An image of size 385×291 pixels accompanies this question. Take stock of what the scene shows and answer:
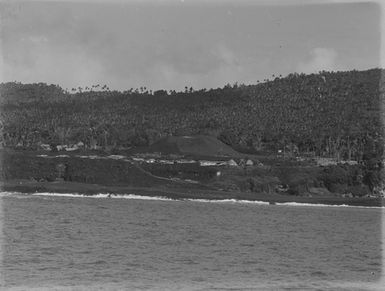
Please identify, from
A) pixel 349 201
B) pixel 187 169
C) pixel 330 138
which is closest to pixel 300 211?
pixel 349 201

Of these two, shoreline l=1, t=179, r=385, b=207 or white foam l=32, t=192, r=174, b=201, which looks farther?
shoreline l=1, t=179, r=385, b=207

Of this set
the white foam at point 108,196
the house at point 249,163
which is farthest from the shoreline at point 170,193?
the house at point 249,163

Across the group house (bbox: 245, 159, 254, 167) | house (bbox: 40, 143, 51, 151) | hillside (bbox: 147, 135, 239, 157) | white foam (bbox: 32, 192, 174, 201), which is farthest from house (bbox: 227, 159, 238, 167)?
house (bbox: 40, 143, 51, 151)

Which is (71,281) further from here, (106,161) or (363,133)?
(363,133)

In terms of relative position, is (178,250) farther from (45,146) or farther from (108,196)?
(45,146)

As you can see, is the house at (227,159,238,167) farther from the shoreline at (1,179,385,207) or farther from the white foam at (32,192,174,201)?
the white foam at (32,192,174,201)
